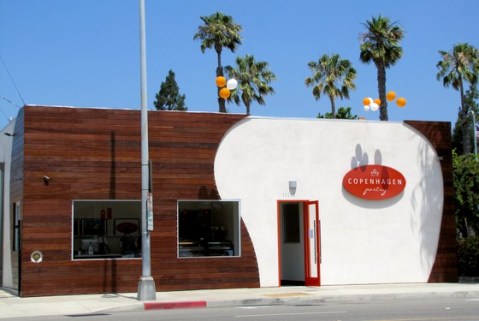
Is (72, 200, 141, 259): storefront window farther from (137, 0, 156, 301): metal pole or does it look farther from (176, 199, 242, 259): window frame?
(137, 0, 156, 301): metal pole

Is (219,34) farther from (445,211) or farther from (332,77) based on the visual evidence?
(445,211)

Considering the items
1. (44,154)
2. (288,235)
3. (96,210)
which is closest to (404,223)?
(288,235)

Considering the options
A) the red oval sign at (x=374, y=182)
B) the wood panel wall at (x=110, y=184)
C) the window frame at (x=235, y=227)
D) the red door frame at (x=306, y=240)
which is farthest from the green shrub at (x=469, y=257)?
the window frame at (x=235, y=227)

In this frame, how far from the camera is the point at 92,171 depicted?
21.0m

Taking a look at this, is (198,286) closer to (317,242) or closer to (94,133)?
(317,242)

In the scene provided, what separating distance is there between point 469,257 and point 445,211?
9.85 ft

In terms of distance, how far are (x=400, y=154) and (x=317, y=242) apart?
4350 millimetres

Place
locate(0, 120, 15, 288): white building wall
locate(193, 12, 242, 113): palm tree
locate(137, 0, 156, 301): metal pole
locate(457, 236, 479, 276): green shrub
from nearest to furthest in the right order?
1. locate(137, 0, 156, 301): metal pole
2. locate(0, 120, 15, 288): white building wall
3. locate(457, 236, 479, 276): green shrub
4. locate(193, 12, 242, 113): palm tree

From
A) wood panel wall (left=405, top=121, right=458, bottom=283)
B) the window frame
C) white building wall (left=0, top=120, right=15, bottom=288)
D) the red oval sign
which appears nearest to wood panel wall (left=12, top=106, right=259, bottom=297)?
the window frame

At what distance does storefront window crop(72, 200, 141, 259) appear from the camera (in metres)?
21.4

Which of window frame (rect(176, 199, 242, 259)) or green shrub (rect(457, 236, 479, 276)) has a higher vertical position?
window frame (rect(176, 199, 242, 259))

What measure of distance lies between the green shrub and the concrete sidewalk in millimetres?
4093

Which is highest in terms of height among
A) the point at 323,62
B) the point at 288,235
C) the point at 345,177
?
the point at 323,62

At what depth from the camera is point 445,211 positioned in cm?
2489
